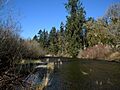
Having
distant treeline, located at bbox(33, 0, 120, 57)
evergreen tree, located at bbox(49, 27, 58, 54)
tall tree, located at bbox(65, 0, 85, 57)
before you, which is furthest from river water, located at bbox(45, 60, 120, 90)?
evergreen tree, located at bbox(49, 27, 58, 54)

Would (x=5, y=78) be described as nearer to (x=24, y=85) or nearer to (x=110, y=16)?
(x=24, y=85)

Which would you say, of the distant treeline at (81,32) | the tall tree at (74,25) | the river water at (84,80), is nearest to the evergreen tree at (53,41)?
the distant treeline at (81,32)

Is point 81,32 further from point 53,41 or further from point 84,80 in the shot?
point 84,80

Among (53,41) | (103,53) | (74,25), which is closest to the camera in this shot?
(103,53)

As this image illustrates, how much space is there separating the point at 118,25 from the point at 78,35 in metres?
30.1

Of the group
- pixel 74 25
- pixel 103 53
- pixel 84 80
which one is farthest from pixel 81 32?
pixel 84 80

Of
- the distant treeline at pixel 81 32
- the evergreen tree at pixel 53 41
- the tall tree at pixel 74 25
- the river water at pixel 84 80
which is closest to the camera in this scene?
the river water at pixel 84 80

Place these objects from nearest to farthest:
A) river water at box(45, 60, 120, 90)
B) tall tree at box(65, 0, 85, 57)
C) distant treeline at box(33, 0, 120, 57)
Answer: river water at box(45, 60, 120, 90) → distant treeline at box(33, 0, 120, 57) → tall tree at box(65, 0, 85, 57)

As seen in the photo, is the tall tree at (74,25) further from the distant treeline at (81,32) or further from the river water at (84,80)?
the river water at (84,80)

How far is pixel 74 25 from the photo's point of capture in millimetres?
84688

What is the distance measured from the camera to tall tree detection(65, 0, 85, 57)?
83.0 m

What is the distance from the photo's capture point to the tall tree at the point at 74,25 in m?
83.0

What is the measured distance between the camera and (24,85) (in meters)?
11.6

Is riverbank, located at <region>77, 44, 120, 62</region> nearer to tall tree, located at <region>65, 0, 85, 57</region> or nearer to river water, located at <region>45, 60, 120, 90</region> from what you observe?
tall tree, located at <region>65, 0, 85, 57</region>
